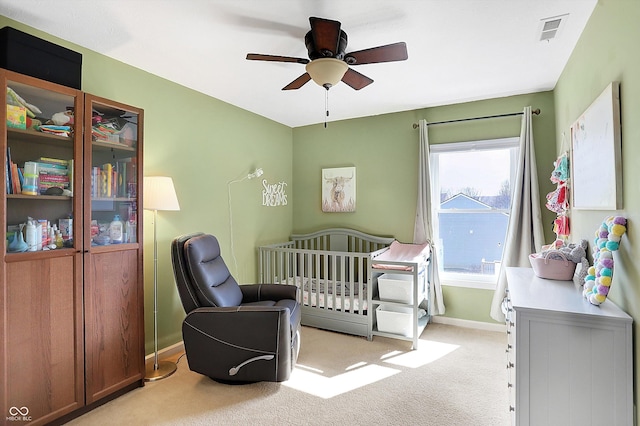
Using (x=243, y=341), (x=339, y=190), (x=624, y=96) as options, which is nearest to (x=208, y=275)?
(x=243, y=341)

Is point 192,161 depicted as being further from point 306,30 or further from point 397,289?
point 397,289

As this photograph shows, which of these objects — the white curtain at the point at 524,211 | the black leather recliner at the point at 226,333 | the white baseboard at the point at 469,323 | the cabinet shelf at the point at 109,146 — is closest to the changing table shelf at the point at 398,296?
the white baseboard at the point at 469,323

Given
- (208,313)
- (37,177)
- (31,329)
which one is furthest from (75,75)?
(208,313)

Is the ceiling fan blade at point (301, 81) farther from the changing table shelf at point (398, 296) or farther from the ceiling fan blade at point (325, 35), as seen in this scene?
the changing table shelf at point (398, 296)

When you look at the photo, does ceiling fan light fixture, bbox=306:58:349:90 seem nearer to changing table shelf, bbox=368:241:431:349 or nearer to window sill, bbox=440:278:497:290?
changing table shelf, bbox=368:241:431:349

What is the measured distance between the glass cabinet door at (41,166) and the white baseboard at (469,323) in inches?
139

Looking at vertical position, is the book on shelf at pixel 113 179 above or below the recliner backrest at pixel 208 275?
above

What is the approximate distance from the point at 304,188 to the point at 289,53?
7.66ft

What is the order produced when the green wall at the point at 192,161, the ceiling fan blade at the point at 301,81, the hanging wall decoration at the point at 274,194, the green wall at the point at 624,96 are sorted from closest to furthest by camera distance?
1. the green wall at the point at 624,96
2. the ceiling fan blade at the point at 301,81
3. the green wall at the point at 192,161
4. the hanging wall decoration at the point at 274,194

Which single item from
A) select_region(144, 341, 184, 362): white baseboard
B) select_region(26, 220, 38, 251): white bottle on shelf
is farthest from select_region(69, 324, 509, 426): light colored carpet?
select_region(26, 220, 38, 251): white bottle on shelf

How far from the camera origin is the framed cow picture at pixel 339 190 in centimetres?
423

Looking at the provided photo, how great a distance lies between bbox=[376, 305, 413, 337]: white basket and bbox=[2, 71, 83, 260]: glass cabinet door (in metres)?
2.61

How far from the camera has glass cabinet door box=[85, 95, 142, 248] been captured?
2131 millimetres

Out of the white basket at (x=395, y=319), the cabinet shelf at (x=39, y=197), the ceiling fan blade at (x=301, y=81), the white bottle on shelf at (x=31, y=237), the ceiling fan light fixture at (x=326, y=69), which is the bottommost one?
the white basket at (x=395, y=319)
